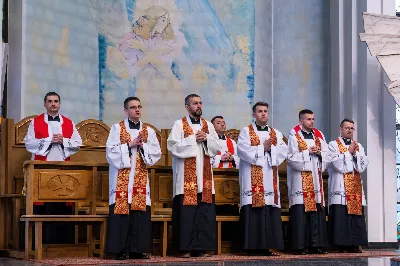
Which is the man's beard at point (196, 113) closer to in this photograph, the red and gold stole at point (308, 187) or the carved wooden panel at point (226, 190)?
the carved wooden panel at point (226, 190)

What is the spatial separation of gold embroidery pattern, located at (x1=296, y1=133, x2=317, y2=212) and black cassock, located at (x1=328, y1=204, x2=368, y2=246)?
569 mm

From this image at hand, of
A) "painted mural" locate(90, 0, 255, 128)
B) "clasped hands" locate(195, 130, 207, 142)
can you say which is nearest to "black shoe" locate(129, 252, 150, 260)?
"clasped hands" locate(195, 130, 207, 142)

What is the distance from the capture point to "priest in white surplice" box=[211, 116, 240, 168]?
38.9 feet

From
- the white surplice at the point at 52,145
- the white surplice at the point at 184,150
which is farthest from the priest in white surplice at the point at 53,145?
the white surplice at the point at 184,150

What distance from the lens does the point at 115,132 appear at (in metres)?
10.2

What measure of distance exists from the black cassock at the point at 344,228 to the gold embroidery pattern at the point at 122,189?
122 inches

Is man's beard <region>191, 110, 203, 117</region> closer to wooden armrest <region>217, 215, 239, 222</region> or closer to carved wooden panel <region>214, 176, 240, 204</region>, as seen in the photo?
carved wooden panel <region>214, 176, 240, 204</region>

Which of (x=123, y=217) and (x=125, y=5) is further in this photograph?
(x=125, y=5)

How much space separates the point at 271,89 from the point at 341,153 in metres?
3.45

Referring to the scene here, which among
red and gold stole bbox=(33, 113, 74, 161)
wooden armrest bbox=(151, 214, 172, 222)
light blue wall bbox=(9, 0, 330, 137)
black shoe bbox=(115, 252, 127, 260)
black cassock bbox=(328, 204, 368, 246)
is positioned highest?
light blue wall bbox=(9, 0, 330, 137)

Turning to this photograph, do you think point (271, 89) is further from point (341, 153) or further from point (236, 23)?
point (341, 153)

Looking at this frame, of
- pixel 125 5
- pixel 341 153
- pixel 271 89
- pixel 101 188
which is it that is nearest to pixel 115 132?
pixel 101 188

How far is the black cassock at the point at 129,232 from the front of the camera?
984cm

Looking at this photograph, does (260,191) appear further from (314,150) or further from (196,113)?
(196,113)
